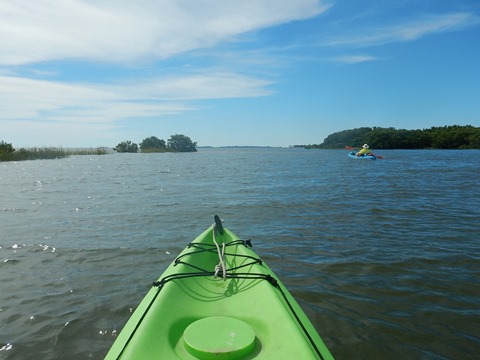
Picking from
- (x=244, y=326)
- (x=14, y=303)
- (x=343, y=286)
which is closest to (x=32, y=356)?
(x=14, y=303)

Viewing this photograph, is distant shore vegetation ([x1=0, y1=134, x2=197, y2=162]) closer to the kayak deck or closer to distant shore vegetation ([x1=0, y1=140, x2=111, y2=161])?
distant shore vegetation ([x1=0, y1=140, x2=111, y2=161])

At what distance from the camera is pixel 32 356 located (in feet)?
13.9

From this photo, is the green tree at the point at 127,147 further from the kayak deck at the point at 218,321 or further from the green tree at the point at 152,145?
the kayak deck at the point at 218,321

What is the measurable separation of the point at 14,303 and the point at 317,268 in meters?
5.43

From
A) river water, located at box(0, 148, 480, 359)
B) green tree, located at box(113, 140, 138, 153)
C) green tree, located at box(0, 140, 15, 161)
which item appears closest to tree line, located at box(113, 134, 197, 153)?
green tree, located at box(113, 140, 138, 153)

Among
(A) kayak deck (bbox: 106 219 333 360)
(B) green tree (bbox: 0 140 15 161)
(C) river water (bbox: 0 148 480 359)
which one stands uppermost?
(B) green tree (bbox: 0 140 15 161)

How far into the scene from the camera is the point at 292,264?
283 inches

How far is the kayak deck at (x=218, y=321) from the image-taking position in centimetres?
297

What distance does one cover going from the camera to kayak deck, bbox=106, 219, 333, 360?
2971 mm

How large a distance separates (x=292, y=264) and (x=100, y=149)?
84.5 metres

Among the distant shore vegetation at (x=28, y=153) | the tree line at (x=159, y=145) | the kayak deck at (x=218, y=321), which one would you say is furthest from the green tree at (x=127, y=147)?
the kayak deck at (x=218, y=321)

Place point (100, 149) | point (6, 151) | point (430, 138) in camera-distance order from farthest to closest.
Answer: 1. point (430, 138)
2. point (100, 149)
3. point (6, 151)

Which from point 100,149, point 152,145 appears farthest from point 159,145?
point 100,149

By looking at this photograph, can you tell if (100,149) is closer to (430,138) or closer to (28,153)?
(28,153)
